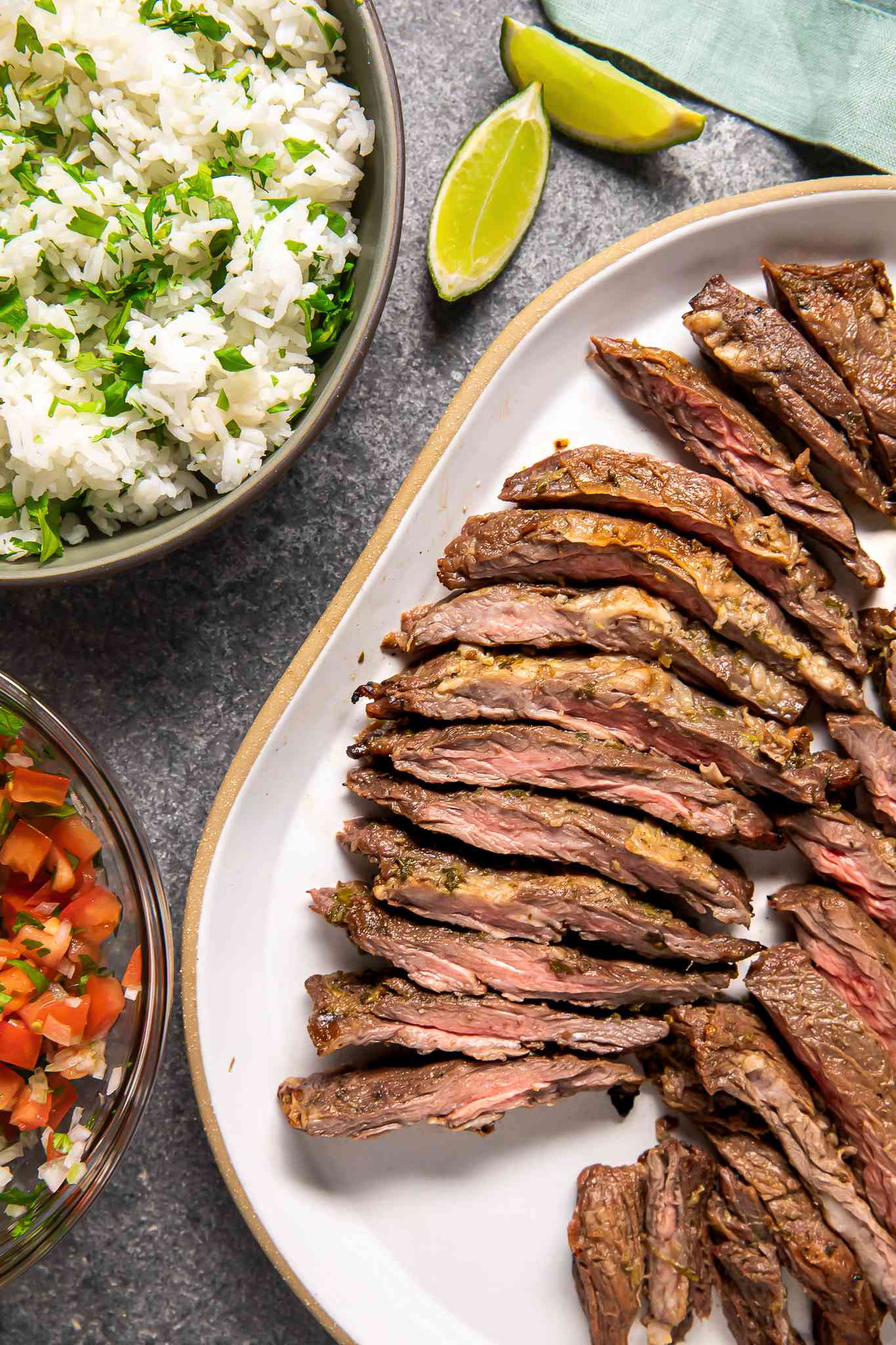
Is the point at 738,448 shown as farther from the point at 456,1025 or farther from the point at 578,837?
the point at 456,1025

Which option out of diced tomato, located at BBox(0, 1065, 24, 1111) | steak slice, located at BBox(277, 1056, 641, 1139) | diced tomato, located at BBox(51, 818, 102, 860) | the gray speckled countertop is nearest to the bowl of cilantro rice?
the gray speckled countertop

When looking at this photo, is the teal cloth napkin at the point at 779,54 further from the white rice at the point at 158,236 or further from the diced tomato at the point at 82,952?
the diced tomato at the point at 82,952

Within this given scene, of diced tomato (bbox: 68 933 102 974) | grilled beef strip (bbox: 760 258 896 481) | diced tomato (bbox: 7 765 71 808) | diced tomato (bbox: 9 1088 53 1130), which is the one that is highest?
grilled beef strip (bbox: 760 258 896 481)

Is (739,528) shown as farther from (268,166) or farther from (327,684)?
(268,166)

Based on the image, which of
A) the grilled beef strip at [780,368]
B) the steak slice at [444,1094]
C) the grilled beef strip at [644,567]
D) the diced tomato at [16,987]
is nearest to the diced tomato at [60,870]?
the diced tomato at [16,987]

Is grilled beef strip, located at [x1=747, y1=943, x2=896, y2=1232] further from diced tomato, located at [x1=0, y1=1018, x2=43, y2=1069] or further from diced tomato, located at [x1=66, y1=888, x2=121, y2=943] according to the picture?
diced tomato, located at [x1=0, y1=1018, x2=43, y2=1069]

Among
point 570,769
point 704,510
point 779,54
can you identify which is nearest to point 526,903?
point 570,769
